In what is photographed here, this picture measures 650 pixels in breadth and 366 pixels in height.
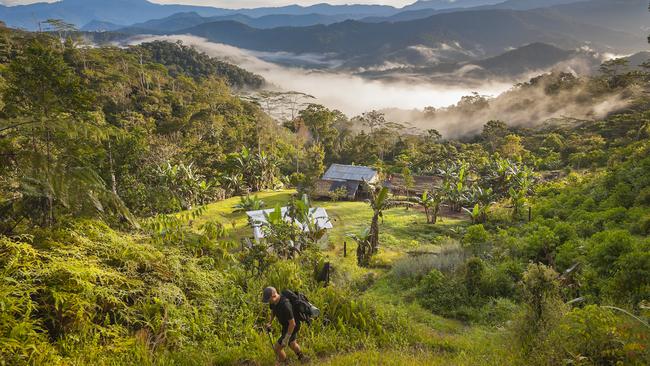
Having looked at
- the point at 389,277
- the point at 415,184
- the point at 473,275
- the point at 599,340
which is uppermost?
the point at 599,340

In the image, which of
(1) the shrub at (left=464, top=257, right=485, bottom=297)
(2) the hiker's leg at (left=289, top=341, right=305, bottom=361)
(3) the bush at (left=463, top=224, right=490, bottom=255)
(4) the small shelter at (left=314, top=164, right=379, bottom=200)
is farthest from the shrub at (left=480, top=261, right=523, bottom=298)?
(4) the small shelter at (left=314, top=164, right=379, bottom=200)

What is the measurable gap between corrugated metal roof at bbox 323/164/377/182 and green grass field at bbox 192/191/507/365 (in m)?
4.06

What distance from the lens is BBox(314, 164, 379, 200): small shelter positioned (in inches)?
1183

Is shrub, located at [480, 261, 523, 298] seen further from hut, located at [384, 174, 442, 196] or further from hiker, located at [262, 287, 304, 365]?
hut, located at [384, 174, 442, 196]

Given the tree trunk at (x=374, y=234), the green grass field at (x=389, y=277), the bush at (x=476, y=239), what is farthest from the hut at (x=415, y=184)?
the bush at (x=476, y=239)

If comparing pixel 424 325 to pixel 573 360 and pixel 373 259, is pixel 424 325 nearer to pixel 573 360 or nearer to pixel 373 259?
pixel 573 360

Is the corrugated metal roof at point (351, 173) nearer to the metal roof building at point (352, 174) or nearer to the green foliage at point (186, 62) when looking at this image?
the metal roof building at point (352, 174)

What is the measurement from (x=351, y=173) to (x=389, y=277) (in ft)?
67.0

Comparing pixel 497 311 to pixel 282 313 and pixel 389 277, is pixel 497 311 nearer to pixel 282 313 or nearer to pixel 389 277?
pixel 389 277

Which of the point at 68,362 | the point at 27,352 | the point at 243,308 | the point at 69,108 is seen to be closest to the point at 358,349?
the point at 243,308

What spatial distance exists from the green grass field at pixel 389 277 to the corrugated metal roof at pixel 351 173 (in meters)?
4.06

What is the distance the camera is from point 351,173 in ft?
105

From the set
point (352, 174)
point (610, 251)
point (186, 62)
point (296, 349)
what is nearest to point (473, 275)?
point (610, 251)

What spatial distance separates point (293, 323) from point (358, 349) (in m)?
1.55
